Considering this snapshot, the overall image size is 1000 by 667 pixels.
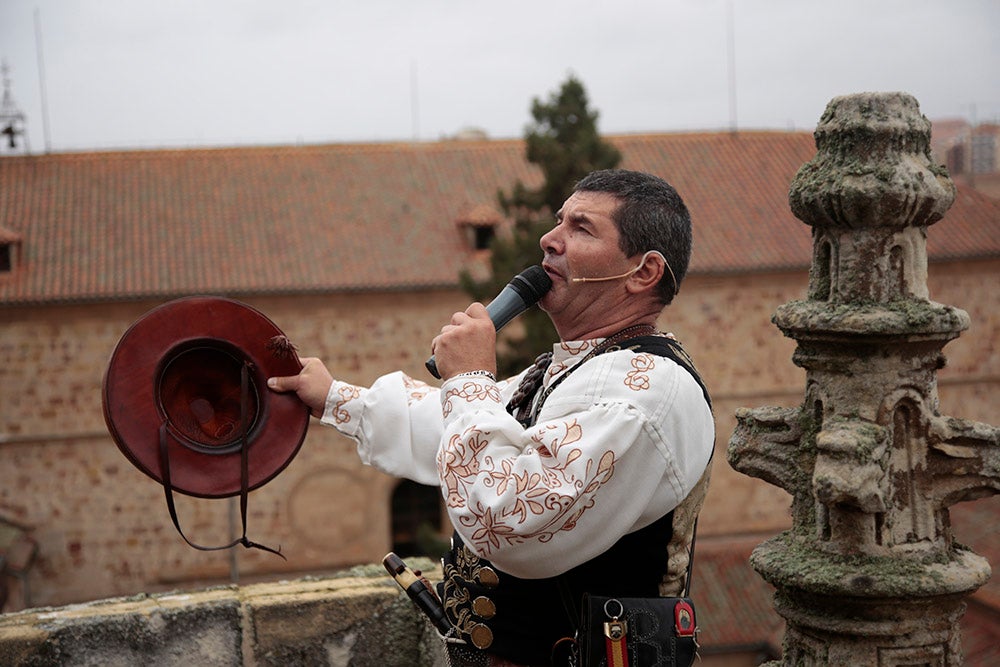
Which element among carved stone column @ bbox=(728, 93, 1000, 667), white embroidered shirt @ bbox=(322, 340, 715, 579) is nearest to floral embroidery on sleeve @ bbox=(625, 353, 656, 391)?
white embroidered shirt @ bbox=(322, 340, 715, 579)

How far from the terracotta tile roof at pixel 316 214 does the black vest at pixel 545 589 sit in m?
16.5

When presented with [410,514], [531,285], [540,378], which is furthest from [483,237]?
[531,285]

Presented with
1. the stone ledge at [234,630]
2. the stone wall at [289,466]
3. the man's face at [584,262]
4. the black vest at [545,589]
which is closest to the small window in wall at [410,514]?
the stone wall at [289,466]

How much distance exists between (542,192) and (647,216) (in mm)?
14566

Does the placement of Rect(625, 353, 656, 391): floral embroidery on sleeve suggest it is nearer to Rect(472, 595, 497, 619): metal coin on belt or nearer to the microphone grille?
the microphone grille

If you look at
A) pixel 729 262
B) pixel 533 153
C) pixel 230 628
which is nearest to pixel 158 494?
pixel 533 153

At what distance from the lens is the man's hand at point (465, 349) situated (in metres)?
2.19

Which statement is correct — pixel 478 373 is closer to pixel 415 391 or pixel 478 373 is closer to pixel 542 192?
pixel 415 391

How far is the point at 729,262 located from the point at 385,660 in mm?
17197

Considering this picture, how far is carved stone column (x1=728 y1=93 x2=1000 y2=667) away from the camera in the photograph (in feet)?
7.37

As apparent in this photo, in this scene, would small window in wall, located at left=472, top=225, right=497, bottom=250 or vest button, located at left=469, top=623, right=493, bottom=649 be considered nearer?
vest button, located at left=469, top=623, right=493, bottom=649

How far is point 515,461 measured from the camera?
2.03 m

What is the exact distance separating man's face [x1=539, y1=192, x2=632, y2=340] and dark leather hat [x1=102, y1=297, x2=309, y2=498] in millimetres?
675

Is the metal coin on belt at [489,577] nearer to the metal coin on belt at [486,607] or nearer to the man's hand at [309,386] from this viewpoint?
the metal coin on belt at [486,607]
